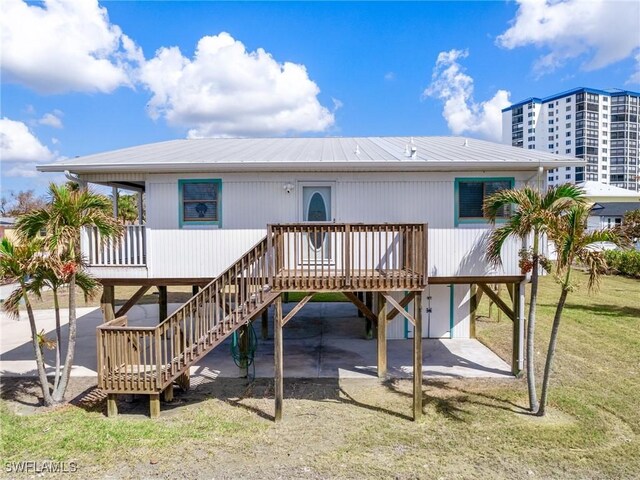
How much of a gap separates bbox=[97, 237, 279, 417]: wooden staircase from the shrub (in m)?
25.0

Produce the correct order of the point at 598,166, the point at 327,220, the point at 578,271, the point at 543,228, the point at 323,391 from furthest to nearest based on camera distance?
the point at 598,166
the point at 578,271
the point at 327,220
the point at 323,391
the point at 543,228

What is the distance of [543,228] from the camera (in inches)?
282

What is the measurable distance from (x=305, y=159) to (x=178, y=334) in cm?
446

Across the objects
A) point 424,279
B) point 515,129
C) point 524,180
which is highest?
point 515,129

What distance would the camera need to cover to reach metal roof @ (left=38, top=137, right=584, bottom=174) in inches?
329

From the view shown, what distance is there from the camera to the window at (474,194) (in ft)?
29.4

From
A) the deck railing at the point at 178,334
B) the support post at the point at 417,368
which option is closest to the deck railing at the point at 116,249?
the deck railing at the point at 178,334

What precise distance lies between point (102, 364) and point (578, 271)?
1029 inches

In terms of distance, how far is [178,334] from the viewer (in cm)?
761

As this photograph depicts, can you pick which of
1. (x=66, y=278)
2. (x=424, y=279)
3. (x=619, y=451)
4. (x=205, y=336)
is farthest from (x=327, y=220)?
(x=619, y=451)

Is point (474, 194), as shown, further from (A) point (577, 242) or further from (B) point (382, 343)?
(B) point (382, 343)

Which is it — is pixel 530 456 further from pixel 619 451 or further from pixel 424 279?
pixel 424 279

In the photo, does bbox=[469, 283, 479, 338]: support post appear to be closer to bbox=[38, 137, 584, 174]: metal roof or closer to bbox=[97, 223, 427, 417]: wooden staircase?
bbox=[38, 137, 584, 174]: metal roof

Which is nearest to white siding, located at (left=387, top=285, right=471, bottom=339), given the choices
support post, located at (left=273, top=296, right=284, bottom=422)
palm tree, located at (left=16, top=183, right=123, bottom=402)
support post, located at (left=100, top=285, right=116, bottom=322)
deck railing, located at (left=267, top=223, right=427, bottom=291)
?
deck railing, located at (left=267, top=223, right=427, bottom=291)
